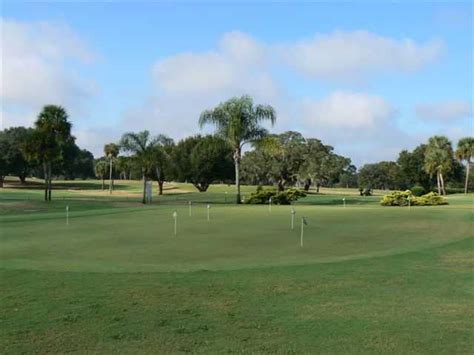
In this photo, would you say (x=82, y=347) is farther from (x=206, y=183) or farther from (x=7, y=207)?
(x=206, y=183)

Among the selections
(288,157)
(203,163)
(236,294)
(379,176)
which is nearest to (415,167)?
(379,176)

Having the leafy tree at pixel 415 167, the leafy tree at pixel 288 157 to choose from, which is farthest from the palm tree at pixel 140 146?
the leafy tree at pixel 415 167

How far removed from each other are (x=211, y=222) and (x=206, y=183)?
6856 centimetres

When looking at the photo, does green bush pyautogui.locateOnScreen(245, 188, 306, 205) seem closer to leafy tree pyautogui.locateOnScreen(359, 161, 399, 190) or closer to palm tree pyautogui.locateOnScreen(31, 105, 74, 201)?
palm tree pyautogui.locateOnScreen(31, 105, 74, 201)

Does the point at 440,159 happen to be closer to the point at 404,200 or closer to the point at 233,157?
the point at 233,157

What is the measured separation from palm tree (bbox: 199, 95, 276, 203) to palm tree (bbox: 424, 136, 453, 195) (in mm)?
48104

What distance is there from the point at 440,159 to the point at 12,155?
75146mm

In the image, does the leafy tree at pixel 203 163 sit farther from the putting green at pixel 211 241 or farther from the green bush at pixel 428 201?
the putting green at pixel 211 241

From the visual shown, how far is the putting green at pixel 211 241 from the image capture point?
13.4 m

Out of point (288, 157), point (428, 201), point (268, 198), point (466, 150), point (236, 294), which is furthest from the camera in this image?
point (288, 157)

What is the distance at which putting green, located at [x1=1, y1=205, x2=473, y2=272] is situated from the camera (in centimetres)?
1341

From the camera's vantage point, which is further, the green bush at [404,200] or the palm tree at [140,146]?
the palm tree at [140,146]

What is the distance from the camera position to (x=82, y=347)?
21.7ft

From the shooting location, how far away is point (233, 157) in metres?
75.9
